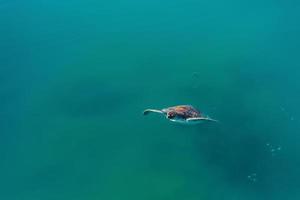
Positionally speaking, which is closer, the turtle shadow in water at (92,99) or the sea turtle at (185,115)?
the sea turtle at (185,115)

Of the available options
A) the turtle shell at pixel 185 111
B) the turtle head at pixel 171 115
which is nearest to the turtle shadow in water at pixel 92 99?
the turtle head at pixel 171 115

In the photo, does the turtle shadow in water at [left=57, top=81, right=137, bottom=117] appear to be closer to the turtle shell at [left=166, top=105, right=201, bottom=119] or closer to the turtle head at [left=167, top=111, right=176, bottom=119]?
the turtle head at [left=167, top=111, right=176, bottom=119]

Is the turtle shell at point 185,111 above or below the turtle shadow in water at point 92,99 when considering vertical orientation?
below

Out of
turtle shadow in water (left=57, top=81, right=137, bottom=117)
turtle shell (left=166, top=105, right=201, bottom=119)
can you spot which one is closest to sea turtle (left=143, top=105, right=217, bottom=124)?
turtle shell (left=166, top=105, right=201, bottom=119)

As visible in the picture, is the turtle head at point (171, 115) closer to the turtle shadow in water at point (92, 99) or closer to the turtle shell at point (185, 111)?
the turtle shell at point (185, 111)

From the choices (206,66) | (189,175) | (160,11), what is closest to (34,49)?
(160,11)

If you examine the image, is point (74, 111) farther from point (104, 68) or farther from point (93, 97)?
point (104, 68)
